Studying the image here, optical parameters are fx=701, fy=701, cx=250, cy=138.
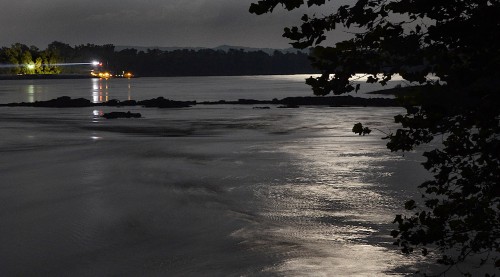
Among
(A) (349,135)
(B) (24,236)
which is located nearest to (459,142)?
(B) (24,236)

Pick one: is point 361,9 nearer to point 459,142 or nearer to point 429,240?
point 459,142

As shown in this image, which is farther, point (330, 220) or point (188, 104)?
point (188, 104)

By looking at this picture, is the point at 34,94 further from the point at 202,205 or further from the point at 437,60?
the point at 437,60

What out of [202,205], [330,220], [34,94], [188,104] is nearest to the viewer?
[330,220]

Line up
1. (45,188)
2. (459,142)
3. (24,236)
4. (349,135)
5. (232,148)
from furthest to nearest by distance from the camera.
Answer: (349,135) < (232,148) < (45,188) < (24,236) < (459,142)

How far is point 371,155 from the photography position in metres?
29.0

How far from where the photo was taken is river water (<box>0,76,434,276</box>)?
13.0 meters

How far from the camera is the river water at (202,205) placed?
1299cm

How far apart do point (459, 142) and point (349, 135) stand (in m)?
34.0

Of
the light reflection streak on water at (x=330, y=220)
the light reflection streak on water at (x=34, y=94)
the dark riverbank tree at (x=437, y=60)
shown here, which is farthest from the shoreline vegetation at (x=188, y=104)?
the dark riverbank tree at (x=437, y=60)

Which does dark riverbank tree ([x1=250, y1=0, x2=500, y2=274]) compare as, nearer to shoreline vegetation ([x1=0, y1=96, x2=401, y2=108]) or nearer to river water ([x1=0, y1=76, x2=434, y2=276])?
river water ([x1=0, y1=76, x2=434, y2=276])

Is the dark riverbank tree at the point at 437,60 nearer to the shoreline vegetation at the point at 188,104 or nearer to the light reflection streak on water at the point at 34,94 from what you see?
the shoreline vegetation at the point at 188,104

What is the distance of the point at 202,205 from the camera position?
18422mm

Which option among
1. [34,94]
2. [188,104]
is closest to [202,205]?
[188,104]
